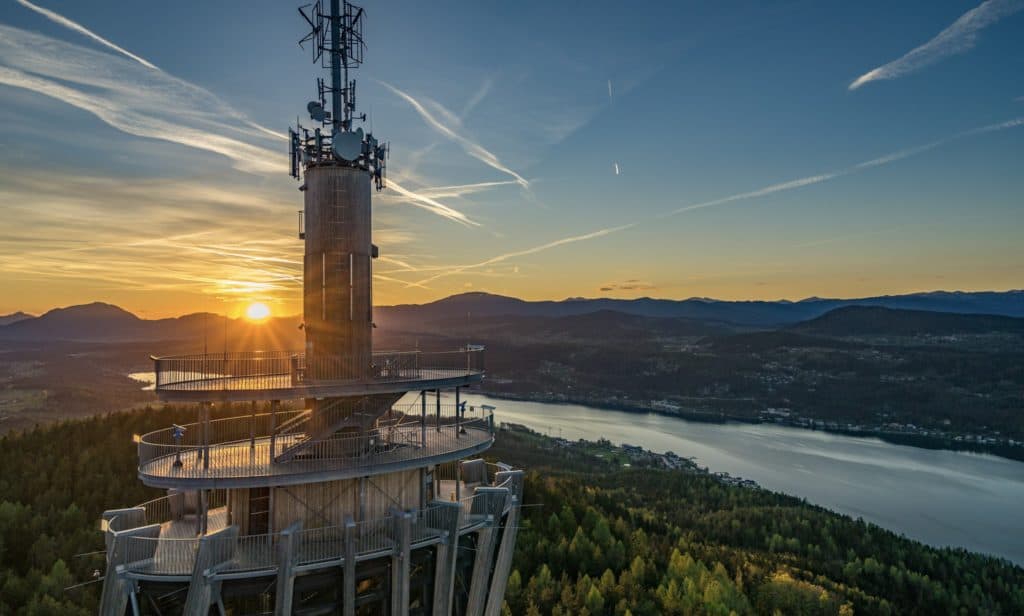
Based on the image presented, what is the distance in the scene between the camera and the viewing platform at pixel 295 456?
16797 millimetres

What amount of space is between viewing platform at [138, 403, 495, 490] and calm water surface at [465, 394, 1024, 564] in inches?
4483

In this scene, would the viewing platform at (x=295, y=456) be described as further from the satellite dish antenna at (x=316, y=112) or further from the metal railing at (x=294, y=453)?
the satellite dish antenna at (x=316, y=112)

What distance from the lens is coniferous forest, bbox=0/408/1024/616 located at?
120 feet

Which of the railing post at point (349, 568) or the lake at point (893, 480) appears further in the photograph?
the lake at point (893, 480)

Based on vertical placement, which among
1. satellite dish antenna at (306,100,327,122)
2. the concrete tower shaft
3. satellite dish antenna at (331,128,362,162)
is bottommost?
the concrete tower shaft

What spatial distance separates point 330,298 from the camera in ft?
66.1

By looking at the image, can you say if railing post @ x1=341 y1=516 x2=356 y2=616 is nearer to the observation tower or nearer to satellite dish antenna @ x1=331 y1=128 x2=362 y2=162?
the observation tower

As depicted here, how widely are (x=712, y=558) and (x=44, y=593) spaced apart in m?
55.1

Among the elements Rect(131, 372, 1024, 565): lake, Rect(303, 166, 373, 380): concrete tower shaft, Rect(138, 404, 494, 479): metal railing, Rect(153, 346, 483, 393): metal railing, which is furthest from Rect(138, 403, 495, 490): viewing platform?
Rect(131, 372, 1024, 565): lake

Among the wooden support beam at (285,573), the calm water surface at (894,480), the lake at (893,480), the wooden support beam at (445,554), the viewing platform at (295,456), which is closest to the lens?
the wooden support beam at (285,573)

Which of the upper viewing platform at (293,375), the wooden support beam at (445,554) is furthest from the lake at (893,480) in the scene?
the upper viewing platform at (293,375)

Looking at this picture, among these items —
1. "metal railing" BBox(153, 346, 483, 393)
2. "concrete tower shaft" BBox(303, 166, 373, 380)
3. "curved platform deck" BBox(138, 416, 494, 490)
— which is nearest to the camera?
"curved platform deck" BBox(138, 416, 494, 490)

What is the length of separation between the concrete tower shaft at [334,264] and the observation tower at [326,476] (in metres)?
0.05

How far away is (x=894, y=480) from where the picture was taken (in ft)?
463
